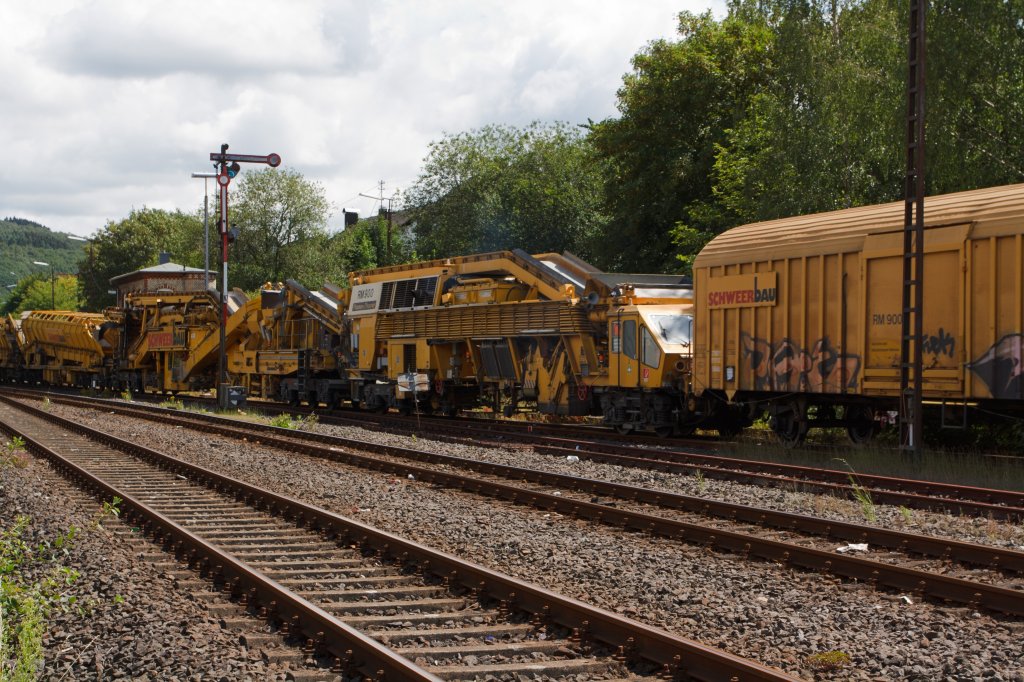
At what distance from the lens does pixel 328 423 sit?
26.9m

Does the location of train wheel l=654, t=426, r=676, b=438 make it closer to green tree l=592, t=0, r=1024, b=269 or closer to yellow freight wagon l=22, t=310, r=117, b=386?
green tree l=592, t=0, r=1024, b=269

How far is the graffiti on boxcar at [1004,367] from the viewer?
14336 millimetres

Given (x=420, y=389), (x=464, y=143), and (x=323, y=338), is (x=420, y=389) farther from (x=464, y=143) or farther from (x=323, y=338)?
(x=464, y=143)

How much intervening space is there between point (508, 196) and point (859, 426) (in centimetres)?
4146

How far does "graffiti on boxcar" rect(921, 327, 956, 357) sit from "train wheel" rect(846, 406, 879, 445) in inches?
106

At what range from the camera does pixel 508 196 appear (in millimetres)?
58562

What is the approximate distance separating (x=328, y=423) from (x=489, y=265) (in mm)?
5459

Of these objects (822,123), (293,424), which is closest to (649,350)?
(293,424)

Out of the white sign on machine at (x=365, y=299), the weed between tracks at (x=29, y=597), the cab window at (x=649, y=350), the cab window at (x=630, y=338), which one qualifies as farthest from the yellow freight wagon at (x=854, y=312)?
the white sign on machine at (x=365, y=299)

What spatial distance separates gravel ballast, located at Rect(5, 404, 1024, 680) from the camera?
6539 mm

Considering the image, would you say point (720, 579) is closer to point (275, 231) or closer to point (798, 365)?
point (798, 365)

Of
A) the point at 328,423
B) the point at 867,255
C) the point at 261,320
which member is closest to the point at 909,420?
the point at 867,255

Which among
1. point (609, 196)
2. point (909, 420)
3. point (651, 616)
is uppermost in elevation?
point (609, 196)

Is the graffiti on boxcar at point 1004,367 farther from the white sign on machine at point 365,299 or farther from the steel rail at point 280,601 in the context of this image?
the white sign on machine at point 365,299
